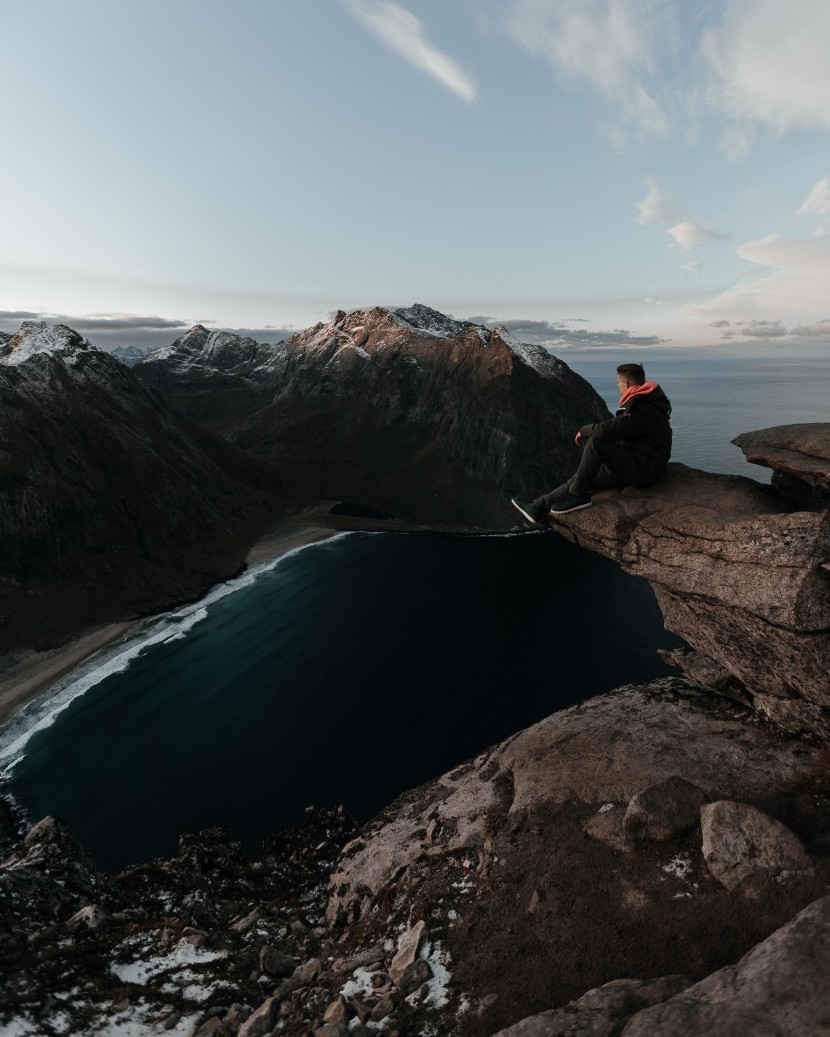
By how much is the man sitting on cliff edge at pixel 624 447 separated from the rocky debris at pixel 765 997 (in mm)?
10946

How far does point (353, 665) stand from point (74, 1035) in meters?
46.7

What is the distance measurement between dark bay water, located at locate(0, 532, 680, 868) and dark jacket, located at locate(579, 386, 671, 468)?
3293cm

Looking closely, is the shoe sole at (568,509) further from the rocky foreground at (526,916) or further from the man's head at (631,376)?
the rocky foreground at (526,916)

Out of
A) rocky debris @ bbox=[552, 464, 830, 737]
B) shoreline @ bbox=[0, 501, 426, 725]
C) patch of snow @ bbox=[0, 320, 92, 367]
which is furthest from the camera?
patch of snow @ bbox=[0, 320, 92, 367]

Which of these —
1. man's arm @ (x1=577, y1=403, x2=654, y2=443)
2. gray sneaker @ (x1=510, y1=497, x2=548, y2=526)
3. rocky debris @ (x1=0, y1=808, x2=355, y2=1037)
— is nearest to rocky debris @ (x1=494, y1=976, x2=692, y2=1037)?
rocky debris @ (x1=0, y1=808, x2=355, y2=1037)

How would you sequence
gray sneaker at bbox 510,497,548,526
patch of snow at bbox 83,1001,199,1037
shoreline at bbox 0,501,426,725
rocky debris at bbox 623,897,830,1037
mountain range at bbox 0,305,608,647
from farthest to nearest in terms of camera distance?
mountain range at bbox 0,305,608,647
shoreline at bbox 0,501,426,725
gray sneaker at bbox 510,497,548,526
patch of snow at bbox 83,1001,199,1037
rocky debris at bbox 623,897,830,1037

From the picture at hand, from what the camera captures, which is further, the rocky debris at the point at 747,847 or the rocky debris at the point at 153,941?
the rocky debris at the point at 153,941

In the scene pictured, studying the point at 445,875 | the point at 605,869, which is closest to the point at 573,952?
the point at 605,869

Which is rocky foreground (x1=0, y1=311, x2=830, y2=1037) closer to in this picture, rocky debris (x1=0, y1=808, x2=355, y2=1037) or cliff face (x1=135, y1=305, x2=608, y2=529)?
rocky debris (x1=0, y1=808, x2=355, y2=1037)

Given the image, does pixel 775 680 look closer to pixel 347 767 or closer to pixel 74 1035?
pixel 74 1035

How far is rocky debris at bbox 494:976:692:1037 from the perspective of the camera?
25.1 ft

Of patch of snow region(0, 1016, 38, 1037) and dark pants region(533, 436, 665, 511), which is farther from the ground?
dark pants region(533, 436, 665, 511)

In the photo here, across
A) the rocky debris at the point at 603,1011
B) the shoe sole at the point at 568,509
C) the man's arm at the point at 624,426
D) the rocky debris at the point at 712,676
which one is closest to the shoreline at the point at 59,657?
the shoe sole at the point at 568,509

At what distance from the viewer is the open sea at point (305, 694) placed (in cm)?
3916
